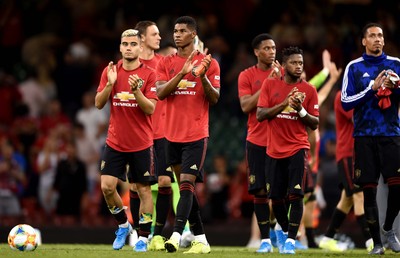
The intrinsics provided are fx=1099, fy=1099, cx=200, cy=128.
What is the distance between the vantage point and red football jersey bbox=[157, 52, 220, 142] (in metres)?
13.5

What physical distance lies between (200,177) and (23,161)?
8.92m

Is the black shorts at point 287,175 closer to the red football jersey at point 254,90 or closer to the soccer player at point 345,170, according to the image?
the red football jersey at point 254,90

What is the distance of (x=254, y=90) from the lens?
49.2 feet

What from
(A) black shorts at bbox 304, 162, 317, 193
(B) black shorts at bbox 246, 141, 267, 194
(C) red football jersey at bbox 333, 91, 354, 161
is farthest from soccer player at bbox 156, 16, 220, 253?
(C) red football jersey at bbox 333, 91, 354, 161

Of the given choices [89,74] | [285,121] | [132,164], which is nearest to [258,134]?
[285,121]

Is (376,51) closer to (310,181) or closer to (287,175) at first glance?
(287,175)

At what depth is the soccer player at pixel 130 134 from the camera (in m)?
13.5

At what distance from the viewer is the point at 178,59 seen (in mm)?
13758

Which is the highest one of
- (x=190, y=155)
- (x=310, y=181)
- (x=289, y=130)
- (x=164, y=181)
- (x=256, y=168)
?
(x=289, y=130)

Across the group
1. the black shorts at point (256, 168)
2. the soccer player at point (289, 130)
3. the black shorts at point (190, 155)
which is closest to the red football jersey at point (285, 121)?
the soccer player at point (289, 130)

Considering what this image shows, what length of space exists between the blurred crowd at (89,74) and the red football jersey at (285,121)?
610 centimetres

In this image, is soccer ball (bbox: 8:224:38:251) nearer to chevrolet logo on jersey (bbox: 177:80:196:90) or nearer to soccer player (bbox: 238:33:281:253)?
chevrolet logo on jersey (bbox: 177:80:196:90)

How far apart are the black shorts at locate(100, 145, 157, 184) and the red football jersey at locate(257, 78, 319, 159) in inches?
61.1

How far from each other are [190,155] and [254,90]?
202 centimetres
